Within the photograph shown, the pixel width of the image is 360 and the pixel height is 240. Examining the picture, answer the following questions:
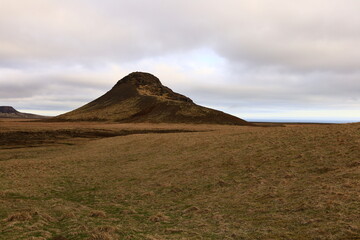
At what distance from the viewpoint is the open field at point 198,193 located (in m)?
7.97

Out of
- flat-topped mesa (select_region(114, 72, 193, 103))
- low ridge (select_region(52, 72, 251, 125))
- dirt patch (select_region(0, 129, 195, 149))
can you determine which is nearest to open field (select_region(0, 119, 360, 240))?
dirt patch (select_region(0, 129, 195, 149))

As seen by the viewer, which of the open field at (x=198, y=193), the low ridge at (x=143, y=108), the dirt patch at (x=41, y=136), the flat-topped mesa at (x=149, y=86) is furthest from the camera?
the flat-topped mesa at (x=149, y=86)

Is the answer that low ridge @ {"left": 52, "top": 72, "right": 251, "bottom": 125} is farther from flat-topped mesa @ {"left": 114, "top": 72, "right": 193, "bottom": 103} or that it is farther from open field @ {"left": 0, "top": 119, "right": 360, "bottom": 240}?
open field @ {"left": 0, "top": 119, "right": 360, "bottom": 240}

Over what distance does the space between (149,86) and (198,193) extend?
126875 mm

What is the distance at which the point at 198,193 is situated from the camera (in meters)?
12.8

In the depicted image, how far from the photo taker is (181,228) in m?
8.38

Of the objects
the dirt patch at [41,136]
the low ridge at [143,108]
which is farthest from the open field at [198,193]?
the low ridge at [143,108]

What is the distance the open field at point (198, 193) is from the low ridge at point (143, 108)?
6004 cm

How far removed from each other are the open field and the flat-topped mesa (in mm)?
108722

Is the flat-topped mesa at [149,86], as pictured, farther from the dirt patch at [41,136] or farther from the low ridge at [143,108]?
the dirt patch at [41,136]

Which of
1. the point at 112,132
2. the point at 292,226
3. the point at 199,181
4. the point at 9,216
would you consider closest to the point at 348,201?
the point at 292,226

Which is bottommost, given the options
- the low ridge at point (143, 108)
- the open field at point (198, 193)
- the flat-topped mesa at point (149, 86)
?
the open field at point (198, 193)

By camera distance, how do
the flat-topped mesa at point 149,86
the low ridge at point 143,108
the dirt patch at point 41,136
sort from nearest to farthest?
the dirt patch at point 41,136
the low ridge at point 143,108
the flat-topped mesa at point 149,86

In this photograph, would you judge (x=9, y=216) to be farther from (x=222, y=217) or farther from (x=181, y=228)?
(x=222, y=217)
